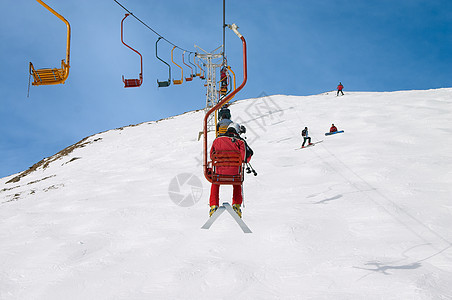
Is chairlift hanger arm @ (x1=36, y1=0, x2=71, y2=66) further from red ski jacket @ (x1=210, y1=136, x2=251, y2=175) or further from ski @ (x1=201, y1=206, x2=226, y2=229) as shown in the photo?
ski @ (x1=201, y1=206, x2=226, y2=229)

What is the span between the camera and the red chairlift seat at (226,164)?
4157 mm

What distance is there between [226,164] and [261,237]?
1.32 m

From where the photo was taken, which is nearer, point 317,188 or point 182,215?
point 182,215

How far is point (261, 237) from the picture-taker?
172 inches

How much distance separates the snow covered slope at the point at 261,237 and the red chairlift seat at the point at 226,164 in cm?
95

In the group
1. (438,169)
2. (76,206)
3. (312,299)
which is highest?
(438,169)

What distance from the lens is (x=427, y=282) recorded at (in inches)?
115

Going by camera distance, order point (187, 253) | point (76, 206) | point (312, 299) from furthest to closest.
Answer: point (76, 206) < point (187, 253) < point (312, 299)

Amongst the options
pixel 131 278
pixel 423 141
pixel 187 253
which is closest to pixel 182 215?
pixel 187 253

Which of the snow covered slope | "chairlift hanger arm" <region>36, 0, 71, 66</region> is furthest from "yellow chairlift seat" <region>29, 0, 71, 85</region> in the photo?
the snow covered slope

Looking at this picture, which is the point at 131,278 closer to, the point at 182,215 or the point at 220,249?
the point at 220,249

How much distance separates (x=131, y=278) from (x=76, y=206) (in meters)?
4.84

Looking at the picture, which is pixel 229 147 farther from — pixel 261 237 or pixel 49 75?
pixel 49 75

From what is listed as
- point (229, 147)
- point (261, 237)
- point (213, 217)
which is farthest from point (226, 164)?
point (261, 237)
